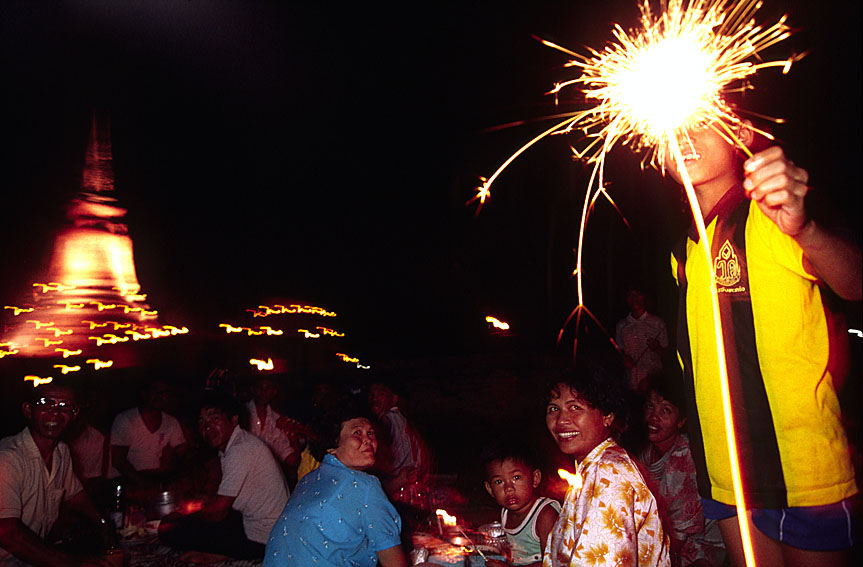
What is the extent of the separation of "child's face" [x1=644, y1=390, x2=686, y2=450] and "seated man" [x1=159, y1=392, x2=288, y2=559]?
2.91 m

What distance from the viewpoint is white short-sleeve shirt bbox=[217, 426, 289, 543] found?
4449 millimetres

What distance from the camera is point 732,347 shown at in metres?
1.80

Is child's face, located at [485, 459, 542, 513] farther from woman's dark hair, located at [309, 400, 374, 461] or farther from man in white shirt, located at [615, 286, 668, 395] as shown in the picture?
man in white shirt, located at [615, 286, 668, 395]

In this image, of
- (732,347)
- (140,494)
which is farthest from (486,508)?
(732,347)

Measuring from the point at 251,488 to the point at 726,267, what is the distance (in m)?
3.93

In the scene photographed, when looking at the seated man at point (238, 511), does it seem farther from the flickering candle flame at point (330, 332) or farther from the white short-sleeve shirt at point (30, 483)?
the flickering candle flame at point (330, 332)

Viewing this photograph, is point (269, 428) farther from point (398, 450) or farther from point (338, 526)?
point (338, 526)

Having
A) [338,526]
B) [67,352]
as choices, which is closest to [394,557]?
[338,526]

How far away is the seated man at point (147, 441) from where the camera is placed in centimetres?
605

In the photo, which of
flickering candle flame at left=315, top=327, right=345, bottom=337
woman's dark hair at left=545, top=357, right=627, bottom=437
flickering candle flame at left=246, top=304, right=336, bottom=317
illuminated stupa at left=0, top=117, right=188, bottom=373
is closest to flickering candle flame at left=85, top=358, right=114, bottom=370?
illuminated stupa at left=0, top=117, right=188, bottom=373

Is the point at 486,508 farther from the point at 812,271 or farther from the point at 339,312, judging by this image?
the point at 339,312

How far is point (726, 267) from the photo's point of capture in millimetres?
1829

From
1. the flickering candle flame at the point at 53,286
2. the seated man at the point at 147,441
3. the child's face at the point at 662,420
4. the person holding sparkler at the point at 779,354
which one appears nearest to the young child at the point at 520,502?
the child's face at the point at 662,420

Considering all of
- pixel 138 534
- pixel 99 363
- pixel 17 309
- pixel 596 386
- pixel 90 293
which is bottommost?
pixel 138 534
